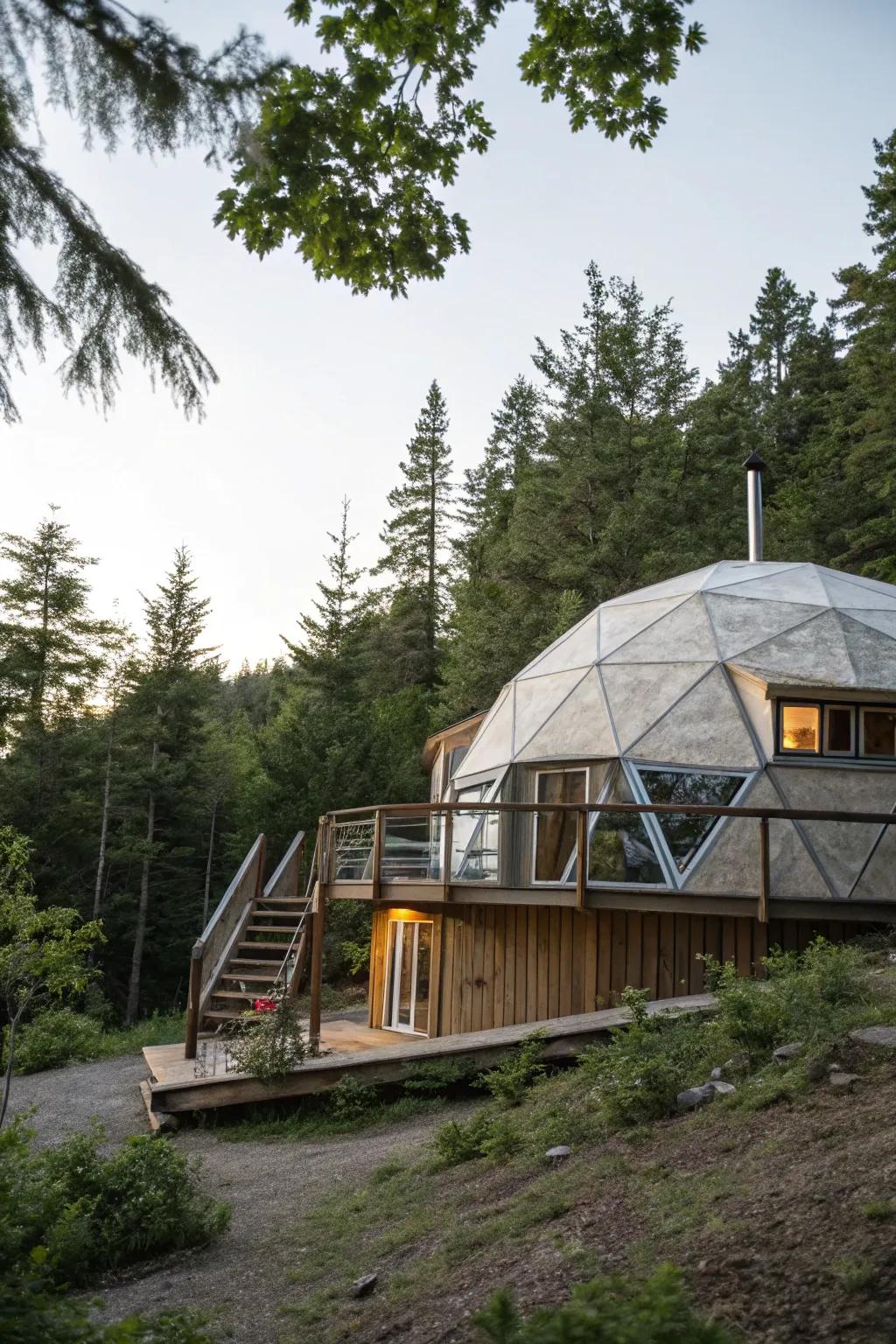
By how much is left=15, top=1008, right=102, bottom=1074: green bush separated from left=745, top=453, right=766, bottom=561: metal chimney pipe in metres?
13.4

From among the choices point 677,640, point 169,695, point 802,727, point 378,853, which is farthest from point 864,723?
point 169,695

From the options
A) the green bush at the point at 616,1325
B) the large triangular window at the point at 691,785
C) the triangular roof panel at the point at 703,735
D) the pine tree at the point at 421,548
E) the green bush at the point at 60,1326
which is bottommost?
A: the green bush at the point at 60,1326

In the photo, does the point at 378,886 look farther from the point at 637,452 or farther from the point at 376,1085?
the point at 637,452

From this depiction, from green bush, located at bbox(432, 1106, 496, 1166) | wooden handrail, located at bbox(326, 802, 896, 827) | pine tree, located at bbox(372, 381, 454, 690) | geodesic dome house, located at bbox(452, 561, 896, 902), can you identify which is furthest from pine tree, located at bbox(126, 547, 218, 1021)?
green bush, located at bbox(432, 1106, 496, 1166)

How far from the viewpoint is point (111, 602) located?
3081cm

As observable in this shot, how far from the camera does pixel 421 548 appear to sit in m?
45.5

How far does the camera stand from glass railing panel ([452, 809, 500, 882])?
11914 millimetres

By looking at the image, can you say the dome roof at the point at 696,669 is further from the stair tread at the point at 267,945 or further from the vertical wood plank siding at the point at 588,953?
the stair tread at the point at 267,945

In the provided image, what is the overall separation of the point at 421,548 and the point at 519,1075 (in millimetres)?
38552

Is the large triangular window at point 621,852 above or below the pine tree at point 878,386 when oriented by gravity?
below

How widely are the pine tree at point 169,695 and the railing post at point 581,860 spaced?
20.3 m

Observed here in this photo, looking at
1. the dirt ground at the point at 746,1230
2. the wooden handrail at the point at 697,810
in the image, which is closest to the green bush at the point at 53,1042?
the wooden handrail at the point at 697,810

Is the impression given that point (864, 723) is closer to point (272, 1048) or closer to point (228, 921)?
point (272, 1048)

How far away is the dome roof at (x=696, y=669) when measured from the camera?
12.6 m
